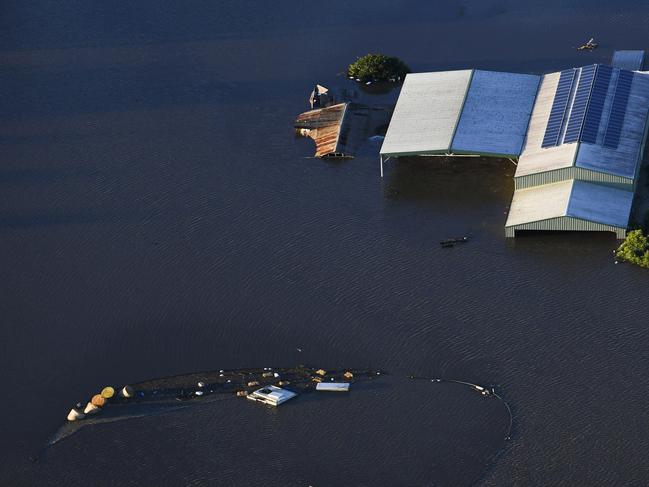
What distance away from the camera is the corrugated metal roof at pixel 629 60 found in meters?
97.8

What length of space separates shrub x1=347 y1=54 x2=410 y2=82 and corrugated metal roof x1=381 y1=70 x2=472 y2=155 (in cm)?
596

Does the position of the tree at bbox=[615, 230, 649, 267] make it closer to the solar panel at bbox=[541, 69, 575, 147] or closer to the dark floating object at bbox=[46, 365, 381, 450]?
the solar panel at bbox=[541, 69, 575, 147]

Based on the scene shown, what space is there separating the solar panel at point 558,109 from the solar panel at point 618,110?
3.58 meters

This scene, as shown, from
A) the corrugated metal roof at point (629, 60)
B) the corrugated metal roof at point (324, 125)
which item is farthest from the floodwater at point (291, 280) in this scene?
→ the corrugated metal roof at point (629, 60)

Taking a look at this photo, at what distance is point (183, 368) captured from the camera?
7088 centimetres

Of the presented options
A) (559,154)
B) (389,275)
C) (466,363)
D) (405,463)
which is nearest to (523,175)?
(559,154)

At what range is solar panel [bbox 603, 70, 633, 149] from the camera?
84.4m

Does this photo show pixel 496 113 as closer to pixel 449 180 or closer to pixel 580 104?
pixel 580 104

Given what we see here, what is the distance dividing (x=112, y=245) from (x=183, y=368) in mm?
16560

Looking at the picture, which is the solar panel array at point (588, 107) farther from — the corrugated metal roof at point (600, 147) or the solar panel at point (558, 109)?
the corrugated metal roof at point (600, 147)

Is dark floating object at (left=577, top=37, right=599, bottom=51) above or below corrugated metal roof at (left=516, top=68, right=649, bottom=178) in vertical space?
above

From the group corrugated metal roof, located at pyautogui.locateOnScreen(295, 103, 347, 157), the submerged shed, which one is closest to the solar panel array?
the submerged shed

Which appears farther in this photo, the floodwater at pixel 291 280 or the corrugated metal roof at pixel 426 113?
the corrugated metal roof at pixel 426 113

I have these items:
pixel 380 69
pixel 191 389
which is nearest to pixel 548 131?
pixel 380 69
